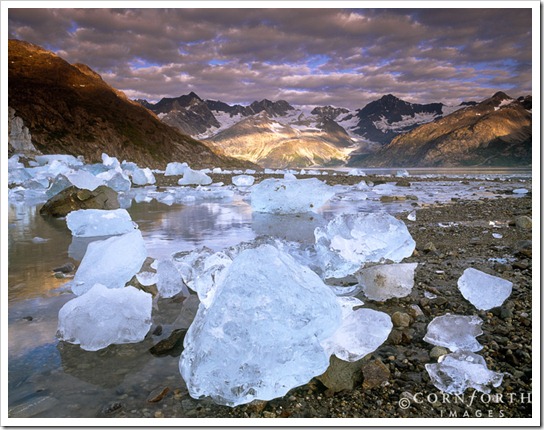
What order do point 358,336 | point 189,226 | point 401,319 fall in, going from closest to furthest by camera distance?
point 358,336 → point 401,319 → point 189,226

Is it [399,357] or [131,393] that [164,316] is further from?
[399,357]

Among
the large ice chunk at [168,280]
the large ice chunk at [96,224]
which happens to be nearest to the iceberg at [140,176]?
the large ice chunk at [96,224]

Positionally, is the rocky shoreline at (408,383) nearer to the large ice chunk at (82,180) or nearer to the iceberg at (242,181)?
the large ice chunk at (82,180)

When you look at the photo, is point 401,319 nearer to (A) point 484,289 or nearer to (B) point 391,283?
(B) point 391,283

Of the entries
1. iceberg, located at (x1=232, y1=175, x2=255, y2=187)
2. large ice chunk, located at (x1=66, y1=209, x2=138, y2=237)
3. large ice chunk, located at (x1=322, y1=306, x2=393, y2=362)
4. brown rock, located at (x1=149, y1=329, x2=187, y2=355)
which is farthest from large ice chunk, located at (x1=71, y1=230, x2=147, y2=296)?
iceberg, located at (x1=232, y1=175, x2=255, y2=187)

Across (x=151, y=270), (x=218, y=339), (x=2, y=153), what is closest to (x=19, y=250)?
(x=151, y=270)

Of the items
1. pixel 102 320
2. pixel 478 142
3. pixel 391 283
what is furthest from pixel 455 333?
pixel 478 142
